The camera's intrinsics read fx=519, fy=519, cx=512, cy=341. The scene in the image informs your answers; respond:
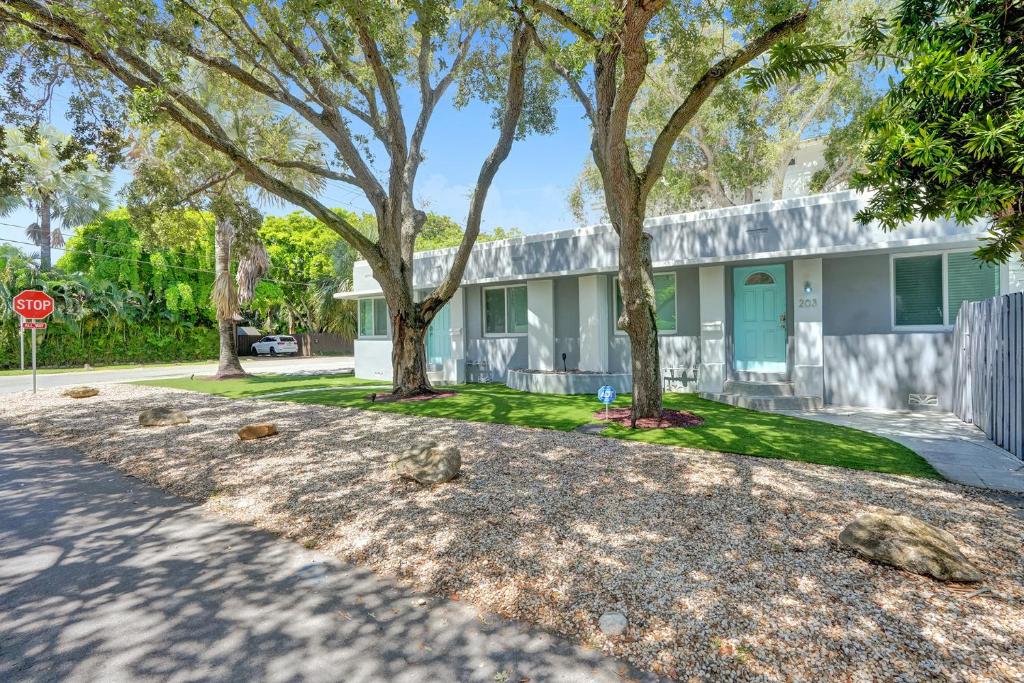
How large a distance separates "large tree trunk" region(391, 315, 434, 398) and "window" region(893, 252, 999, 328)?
940 centimetres

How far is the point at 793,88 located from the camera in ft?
62.6

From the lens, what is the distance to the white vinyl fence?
570cm

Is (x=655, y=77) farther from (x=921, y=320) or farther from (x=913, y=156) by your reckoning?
(x=913, y=156)

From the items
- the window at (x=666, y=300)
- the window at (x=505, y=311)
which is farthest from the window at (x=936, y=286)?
the window at (x=505, y=311)

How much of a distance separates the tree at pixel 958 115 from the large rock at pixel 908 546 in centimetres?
218

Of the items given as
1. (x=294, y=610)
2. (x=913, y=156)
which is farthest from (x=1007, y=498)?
(x=294, y=610)

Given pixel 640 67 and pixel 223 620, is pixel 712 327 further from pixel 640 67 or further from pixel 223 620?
pixel 223 620

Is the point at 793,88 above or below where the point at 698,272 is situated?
above

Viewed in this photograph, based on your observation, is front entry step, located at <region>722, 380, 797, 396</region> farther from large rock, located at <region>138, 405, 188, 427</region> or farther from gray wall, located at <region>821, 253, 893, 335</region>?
large rock, located at <region>138, 405, 188, 427</region>

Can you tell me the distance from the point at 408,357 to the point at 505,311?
403 cm

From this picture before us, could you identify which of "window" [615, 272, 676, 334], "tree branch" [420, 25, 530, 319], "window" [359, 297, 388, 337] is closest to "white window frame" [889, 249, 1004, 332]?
"window" [615, 272, 676, 334]

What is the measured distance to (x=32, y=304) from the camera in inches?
575

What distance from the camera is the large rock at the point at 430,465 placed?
5250mm

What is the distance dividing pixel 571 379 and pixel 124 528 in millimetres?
8549
